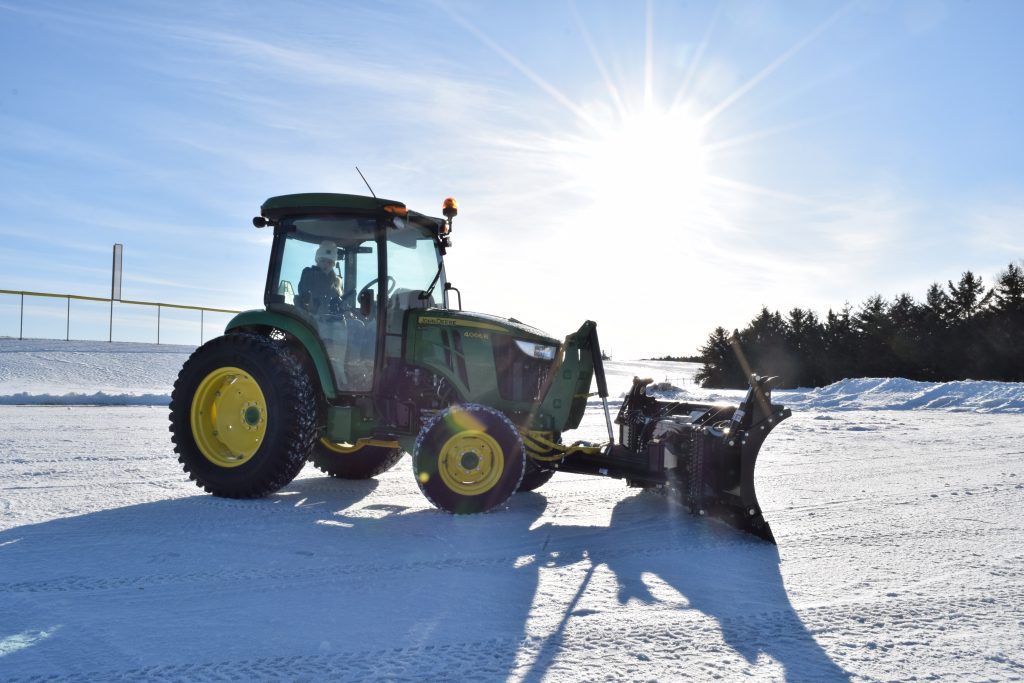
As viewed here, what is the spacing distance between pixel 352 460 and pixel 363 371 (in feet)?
4.14

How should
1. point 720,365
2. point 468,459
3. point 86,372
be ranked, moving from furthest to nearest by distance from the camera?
1. point 720,365
2. point 86,372
3. point 468,459

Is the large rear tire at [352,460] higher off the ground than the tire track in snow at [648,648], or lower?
higher

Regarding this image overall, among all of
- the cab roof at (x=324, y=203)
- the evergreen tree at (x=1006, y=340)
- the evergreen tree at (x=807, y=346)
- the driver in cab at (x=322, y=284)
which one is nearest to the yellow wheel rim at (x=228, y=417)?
the driver in cab at (x=322, y=284)

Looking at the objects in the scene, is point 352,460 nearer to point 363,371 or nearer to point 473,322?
point 363,371

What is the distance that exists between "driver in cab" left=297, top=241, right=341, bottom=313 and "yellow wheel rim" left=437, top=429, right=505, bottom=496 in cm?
158

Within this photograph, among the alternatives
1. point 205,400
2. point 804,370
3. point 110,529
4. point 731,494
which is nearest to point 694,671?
point 731,494

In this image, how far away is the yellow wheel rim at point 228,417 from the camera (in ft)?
20.0

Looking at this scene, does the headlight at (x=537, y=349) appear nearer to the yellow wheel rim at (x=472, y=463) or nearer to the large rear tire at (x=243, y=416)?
the yellow wheel rim at (x=472, y=463)

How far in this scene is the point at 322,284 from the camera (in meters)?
6.26

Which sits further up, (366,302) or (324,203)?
(324,203)

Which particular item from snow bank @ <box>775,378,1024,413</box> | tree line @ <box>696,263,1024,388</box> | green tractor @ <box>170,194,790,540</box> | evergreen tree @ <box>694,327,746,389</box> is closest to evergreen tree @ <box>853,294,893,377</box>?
tree line @ <box>696,263,1024,388</box>

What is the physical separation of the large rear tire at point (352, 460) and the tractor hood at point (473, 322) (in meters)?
1.50

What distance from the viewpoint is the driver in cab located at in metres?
6.24

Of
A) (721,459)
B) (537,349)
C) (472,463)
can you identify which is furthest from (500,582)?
(537,349)
